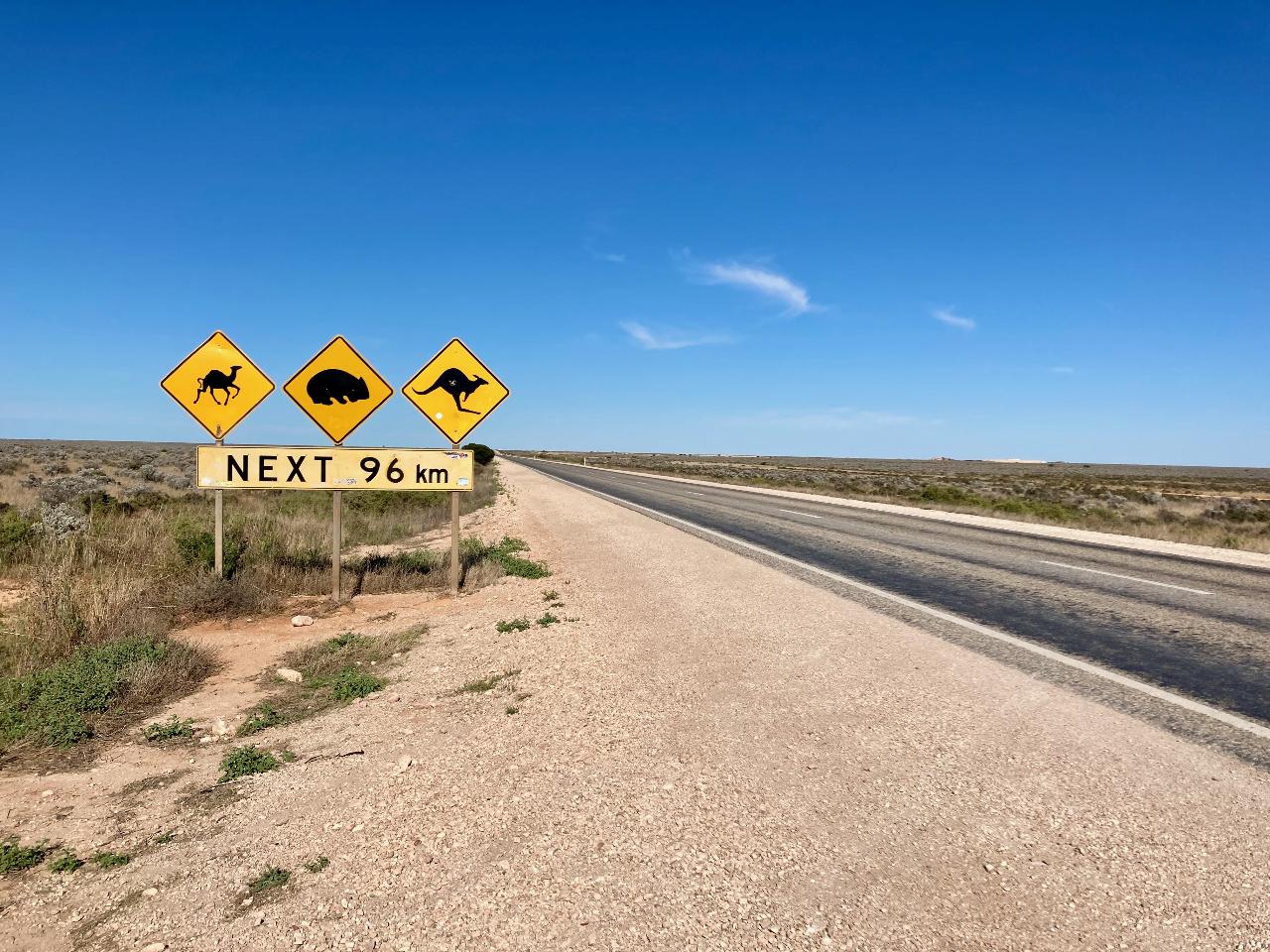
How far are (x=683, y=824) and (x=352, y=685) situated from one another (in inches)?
131

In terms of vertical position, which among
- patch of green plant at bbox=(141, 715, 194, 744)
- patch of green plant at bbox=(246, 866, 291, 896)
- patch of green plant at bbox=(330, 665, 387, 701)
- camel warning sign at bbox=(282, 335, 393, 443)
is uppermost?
camel warning sign at bbox=(282, 335, 393, 443)

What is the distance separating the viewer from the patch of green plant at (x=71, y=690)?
4.55m

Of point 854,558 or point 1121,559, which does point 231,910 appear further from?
point 1121,559

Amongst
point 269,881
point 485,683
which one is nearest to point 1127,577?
point 485,683

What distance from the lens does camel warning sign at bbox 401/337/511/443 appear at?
8938 mm

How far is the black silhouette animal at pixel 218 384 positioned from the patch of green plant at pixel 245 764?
5.79 meters

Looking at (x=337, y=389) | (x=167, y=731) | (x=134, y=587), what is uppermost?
(x=337, y=389)

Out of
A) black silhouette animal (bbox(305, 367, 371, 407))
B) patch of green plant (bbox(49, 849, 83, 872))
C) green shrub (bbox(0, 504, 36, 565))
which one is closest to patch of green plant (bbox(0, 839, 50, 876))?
patch of green plant (bbox(49, 849, 83, 872))

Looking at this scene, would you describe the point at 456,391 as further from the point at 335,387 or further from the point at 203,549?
the point at 203,549

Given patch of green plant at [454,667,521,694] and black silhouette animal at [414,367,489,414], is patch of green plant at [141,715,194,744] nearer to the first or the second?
patch of green plant at [454,667,521,694]

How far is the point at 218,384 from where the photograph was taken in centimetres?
865

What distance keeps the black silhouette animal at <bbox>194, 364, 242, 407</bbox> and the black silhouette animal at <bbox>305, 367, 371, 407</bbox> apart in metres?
0.98

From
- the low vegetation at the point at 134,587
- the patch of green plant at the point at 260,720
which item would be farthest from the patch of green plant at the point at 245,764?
the low vegetation at the point at 134,587

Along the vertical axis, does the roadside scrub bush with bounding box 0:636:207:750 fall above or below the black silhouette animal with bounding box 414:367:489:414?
below
